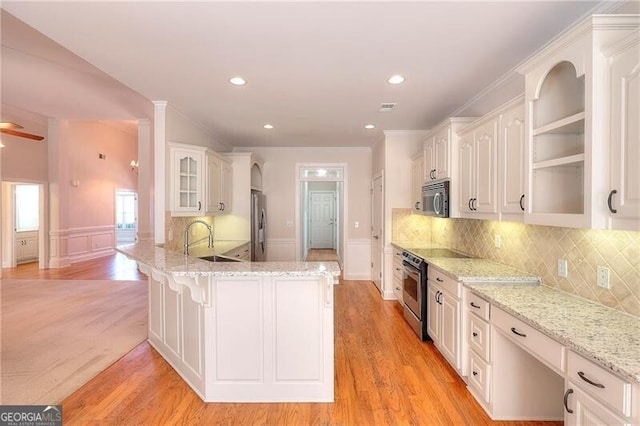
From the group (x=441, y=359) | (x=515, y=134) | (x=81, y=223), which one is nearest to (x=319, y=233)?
(x=81, y=223)

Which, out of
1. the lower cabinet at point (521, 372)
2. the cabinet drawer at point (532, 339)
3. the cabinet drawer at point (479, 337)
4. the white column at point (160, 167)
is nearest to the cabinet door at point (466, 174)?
the lower cabinet at point (521, 372)

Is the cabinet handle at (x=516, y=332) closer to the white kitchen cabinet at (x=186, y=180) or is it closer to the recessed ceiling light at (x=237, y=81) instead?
the recessed ceiling light at (x=237, y=81)

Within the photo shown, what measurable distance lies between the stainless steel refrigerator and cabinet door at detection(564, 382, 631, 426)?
4.43 metres

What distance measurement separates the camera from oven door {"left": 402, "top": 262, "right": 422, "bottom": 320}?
3385 millimetres

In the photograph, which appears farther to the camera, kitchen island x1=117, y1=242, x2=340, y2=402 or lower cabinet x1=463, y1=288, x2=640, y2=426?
kitchen island x1=117, y1=242, x2=340, y2=402

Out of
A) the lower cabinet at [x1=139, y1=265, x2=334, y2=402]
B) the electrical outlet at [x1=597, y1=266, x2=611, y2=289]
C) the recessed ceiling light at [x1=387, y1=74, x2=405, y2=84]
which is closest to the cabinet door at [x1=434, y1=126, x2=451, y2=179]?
the recessed ceiling light at [x1=387, y1=74, x2=405, y2=84]

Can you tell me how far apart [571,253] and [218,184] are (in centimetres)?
407

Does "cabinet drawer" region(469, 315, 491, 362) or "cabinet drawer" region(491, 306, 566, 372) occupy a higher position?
"cabinet drawer" region(491, 306, 566, 372)

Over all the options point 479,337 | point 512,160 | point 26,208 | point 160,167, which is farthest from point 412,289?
point 26,208

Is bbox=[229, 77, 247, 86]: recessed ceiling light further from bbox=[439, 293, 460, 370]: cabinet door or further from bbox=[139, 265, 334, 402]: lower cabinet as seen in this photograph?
bbox=[439, 293, 460, 370]: cabinet door

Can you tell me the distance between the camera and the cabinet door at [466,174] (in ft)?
9.71

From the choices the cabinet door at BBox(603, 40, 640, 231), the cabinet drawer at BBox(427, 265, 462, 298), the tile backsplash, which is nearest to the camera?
the cabinet door at BBox(603, 40, 640, 231)

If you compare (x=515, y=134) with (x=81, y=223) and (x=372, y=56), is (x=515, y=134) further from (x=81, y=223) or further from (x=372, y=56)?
(x=81, y=223)

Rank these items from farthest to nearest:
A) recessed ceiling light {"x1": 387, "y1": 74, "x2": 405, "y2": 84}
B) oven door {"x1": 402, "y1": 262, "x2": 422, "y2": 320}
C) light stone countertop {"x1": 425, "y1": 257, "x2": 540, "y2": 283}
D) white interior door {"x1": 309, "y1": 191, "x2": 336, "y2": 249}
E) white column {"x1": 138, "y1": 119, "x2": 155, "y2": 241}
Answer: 1. white interior door {"x1": 309, "y1": 191, "x2": 336, "y2": 249}
2. white column {"x1": 138, "y1": 119, "x2": 155, "y2": 241}
3. oven door {"x1": 402, "y1": 262, "x2": 422, "y2": 320}
4. recessed ceiling light {"x1": 387, "y1": 74, "x2": 405, "y2": 84}
5. light stone countertop {"x1": 425, "y1": 257, "x2": 540, "y2": 283}
